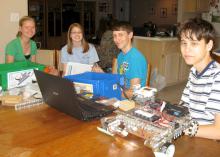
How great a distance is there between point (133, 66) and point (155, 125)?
46.8 inches

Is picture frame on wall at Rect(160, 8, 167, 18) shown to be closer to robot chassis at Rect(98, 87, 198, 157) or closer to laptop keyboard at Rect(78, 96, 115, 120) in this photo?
laptop keyboard at Rect(78, 96, 115, 120)

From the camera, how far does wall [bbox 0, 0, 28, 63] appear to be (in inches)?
172

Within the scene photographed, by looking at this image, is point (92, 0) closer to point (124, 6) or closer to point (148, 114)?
point (124, 6)

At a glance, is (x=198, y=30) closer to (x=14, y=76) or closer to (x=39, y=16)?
(x=14, y=76)

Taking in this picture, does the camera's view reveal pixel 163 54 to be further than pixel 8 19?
Yes

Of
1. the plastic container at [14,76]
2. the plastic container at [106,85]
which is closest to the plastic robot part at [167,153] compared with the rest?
the plastic container at [106,85]

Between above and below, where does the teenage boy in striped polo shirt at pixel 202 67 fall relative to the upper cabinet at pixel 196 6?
below

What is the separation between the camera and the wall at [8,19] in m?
4.36

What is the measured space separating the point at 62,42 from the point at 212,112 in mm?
7038

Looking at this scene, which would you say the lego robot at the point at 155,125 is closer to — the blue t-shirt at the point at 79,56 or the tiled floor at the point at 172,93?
the blue t-shirt at the point at 79,56

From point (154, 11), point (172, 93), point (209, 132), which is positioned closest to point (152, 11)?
point (154, 11)

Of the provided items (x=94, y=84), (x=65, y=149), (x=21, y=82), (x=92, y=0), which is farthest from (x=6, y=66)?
(x=92, y=0)

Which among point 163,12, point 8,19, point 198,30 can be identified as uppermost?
point 163,12

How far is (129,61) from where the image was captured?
2424mm
